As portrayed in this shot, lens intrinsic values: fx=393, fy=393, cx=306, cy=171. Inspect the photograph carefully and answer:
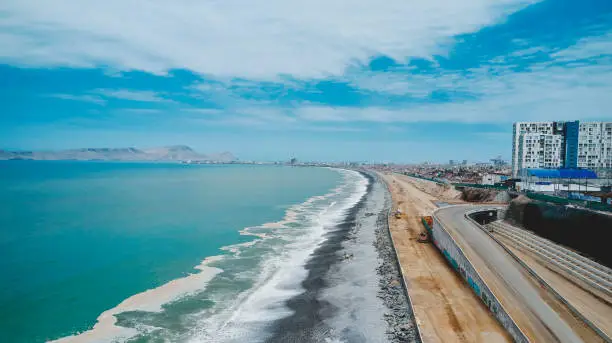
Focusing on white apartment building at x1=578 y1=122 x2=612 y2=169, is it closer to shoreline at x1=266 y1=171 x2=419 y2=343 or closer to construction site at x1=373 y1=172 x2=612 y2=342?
construction site at x1=373 y1=172 x2=612 y2=342

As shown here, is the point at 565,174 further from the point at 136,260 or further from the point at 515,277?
the point at 136,260

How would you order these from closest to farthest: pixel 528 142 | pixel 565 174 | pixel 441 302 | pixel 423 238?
pixel 441 302 < pixel 423 238 < pixel 565 174 < pixel 528 142

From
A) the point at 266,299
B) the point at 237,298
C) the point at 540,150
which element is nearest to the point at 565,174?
the point at 266,299

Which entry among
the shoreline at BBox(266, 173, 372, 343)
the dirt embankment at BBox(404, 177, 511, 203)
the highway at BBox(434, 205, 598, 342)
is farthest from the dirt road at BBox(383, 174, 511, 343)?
the dirt embankment at BBox(404, 177, 511, 203)

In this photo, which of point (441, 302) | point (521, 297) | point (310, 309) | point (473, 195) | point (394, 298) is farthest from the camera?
point (473, 195)

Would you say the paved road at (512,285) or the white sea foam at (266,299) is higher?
the paved road at (512,285)

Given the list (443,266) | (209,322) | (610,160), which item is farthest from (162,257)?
(610,160)

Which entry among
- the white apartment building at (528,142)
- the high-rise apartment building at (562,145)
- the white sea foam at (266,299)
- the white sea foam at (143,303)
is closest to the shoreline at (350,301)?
the white sea foam at (266,299)

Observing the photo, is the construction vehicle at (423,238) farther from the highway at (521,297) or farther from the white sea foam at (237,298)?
the white sea foam at (237,298)
